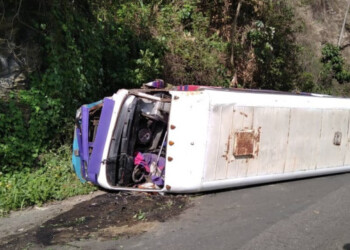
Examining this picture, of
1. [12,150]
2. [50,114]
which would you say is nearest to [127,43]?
[50,114]

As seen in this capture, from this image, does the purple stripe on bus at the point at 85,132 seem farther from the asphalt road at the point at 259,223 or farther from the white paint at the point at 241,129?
the asphalt road at the point at 259,223

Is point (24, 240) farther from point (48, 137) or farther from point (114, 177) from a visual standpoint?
point (48, 137)

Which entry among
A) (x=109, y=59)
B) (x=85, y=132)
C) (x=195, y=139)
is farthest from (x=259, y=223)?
(x=109, y=59)

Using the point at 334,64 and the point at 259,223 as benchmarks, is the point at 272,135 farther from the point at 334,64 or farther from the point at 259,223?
the point at 334,64

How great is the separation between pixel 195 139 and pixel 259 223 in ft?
4.17

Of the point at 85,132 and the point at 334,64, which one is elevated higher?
the point at 334,64

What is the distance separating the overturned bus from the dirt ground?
0.19 m

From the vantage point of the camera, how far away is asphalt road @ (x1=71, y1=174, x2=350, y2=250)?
11.8 feet

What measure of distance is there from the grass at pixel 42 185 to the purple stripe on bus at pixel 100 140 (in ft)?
1.40

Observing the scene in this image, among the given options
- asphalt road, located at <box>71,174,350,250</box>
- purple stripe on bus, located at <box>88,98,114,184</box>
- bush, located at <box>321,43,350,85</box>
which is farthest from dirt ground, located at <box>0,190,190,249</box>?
bush, located at <box>321,43,350,85</box>

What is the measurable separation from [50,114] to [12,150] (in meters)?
0.83

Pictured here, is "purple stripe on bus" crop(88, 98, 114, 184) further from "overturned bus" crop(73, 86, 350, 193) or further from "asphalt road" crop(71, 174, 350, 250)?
"asphalt road" crop(71, 174, 350, 250)

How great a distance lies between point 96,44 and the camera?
22.6 ft

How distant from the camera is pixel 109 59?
25.4 ft
